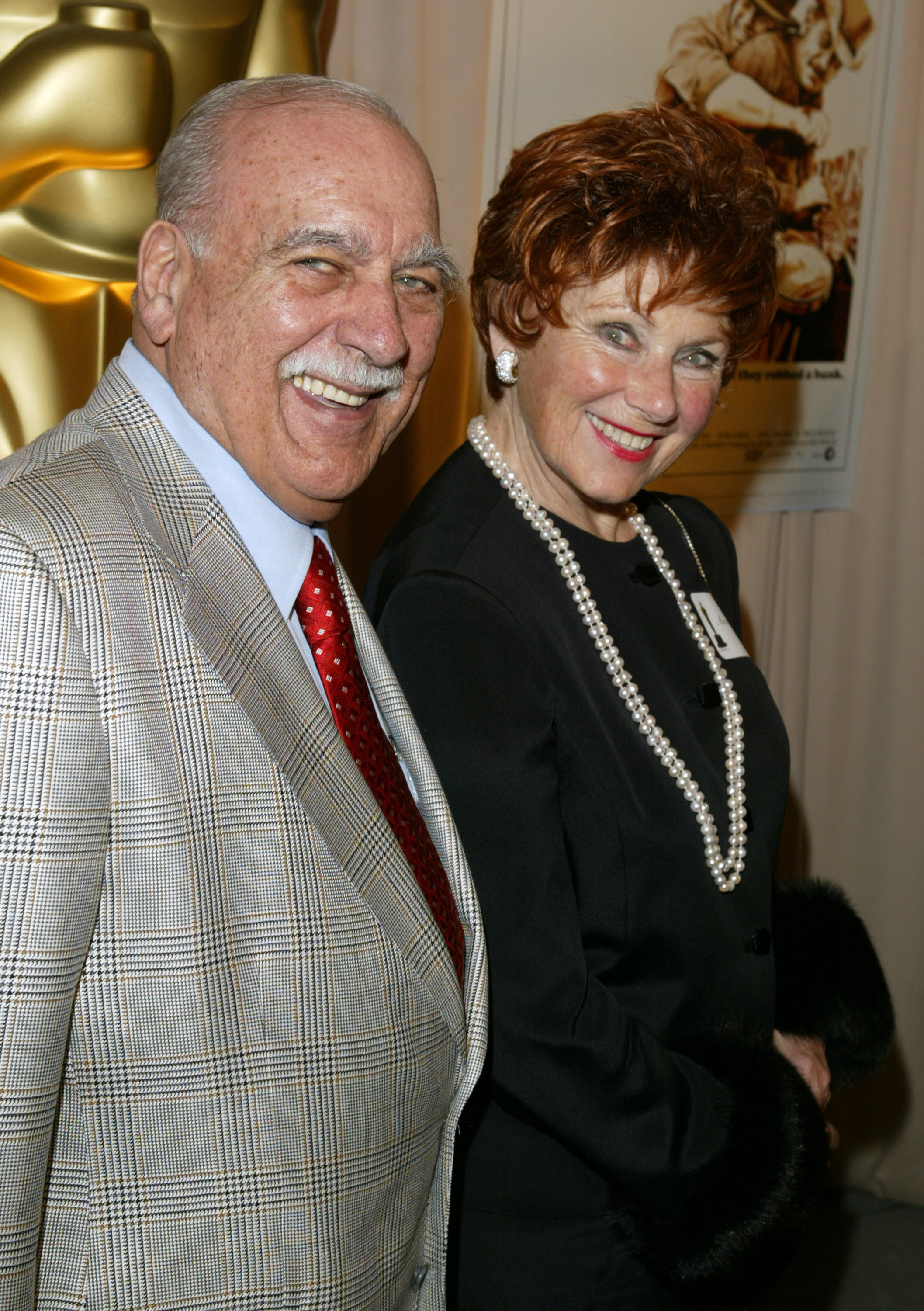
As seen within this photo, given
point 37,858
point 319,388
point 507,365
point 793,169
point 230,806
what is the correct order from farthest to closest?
1. point 793,169
2. point 507,365
3. point 319,388
4. point 230,806
5. point 37,858

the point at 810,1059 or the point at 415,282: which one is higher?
the point at 415,282

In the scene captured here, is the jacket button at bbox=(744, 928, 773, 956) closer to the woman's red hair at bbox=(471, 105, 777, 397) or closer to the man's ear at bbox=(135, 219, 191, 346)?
the woman's red hair at bbox=(471, 105, 777, 397)

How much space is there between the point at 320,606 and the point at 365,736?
0.14 meters

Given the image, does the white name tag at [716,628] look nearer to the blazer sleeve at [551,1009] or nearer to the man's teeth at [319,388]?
the blazer sleeve at [551,1009]

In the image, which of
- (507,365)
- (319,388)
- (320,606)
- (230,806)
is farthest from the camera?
(507,365)

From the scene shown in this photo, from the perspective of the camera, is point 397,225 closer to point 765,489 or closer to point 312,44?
point 312,44

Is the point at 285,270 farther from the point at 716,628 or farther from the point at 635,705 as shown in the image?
the point at 716,628

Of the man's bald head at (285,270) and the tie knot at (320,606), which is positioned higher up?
the man's bald head at (285,270)

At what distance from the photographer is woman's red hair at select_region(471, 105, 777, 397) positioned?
4.20 feet

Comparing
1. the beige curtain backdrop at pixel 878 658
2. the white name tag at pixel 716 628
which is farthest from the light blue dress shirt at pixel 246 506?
the beige curtain backdrop at pixel 878 658

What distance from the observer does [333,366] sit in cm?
99

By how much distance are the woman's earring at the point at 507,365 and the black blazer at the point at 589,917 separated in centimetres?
10

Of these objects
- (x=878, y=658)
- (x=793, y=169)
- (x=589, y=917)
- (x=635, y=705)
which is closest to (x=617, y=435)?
(x=635, y=705)

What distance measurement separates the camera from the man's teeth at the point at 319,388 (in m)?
1.00
